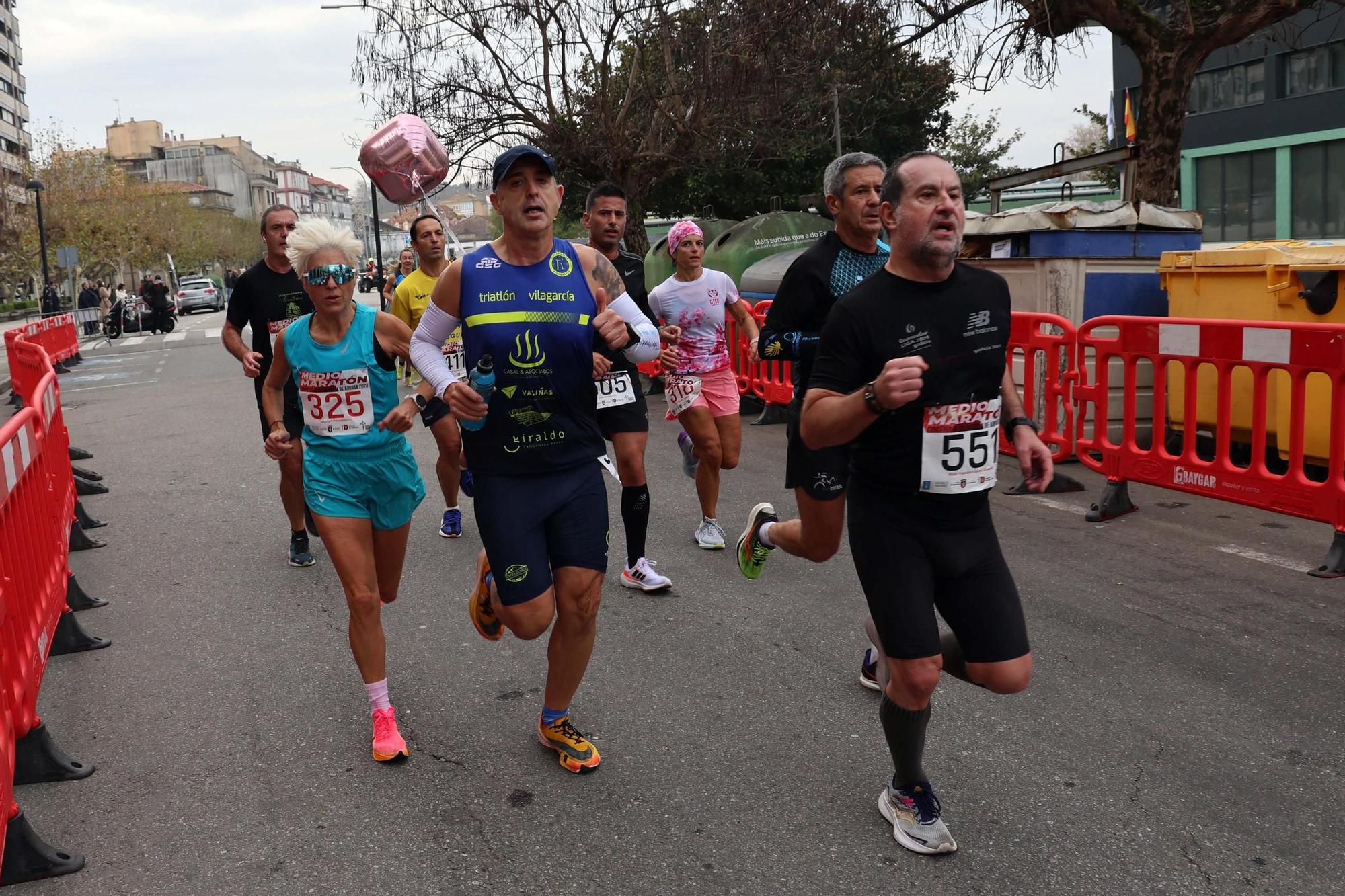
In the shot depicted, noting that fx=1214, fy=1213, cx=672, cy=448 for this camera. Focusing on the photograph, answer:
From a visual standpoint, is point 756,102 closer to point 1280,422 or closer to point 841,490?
point 1280,422

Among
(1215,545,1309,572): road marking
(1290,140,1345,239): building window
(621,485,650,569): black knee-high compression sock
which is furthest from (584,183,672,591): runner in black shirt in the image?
(1290,140,1345,239): building window

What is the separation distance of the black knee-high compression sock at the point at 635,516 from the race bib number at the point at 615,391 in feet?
1.44

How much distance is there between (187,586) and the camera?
669cm

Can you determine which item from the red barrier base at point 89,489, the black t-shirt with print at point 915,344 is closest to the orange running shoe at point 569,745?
the black t-shirt with print at point 915,344

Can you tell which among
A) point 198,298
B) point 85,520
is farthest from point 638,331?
point 198,298

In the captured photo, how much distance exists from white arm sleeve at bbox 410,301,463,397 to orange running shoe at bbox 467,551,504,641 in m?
0.68

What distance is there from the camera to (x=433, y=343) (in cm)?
392

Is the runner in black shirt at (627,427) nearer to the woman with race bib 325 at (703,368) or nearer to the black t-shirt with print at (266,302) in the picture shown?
the woman with race bib 325 at (703,368)

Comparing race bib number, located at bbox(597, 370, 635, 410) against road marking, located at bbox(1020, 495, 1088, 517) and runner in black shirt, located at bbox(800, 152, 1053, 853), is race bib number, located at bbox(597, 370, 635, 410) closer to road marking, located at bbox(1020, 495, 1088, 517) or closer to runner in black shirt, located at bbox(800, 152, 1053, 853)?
runner in black shirt, located at bbox(800, 152, 1053, 853)

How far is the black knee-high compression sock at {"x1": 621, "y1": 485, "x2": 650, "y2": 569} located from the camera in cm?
609

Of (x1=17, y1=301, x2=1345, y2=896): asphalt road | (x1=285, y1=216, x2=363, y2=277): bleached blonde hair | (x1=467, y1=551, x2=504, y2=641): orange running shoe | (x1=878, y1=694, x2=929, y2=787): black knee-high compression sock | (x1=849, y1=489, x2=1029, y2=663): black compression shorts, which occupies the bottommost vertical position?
(x1=17, y1=301, x2=1345, y2=896): asphalt road

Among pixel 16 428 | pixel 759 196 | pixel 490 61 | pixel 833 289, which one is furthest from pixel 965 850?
pixel 759 196

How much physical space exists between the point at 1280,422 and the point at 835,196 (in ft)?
Result: 14.1

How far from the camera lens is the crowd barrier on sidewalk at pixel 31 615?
11.1ft
